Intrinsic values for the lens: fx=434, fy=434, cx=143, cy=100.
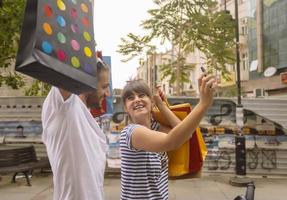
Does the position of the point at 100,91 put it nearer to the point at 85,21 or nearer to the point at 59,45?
the point at 85,21

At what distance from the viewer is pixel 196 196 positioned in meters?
9.29

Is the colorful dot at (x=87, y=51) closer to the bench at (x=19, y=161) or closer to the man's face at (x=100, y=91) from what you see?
the man's face at (x=100, y=91)

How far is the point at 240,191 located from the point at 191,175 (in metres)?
7.79

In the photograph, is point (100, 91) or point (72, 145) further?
point (100, 91)

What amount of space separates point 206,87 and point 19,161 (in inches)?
375

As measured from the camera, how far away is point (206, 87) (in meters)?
1.84

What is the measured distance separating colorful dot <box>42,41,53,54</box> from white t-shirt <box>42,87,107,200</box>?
45 centimetres

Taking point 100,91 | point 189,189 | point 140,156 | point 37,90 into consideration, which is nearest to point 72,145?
point 100,91

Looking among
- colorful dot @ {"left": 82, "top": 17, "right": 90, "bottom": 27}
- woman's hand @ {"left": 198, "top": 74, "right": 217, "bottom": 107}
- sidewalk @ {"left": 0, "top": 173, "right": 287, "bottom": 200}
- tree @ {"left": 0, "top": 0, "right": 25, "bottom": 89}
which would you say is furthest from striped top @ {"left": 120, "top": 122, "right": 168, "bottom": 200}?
tree @ {"left": 0, "top": 0, "right": 25, "bottom": 89}

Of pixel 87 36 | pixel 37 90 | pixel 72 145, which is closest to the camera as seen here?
pixel 87 36

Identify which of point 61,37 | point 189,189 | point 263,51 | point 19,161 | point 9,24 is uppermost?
point 263,51

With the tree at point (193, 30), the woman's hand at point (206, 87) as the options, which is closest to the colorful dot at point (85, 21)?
the woman's hand at point (206, 87)

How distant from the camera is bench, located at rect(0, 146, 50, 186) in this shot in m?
10.2

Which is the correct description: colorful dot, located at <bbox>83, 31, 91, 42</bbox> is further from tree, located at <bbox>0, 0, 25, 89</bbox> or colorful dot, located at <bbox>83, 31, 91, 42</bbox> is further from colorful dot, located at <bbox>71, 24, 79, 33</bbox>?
tree, located at <bbox>0, 0, 25, 89</bbox>
